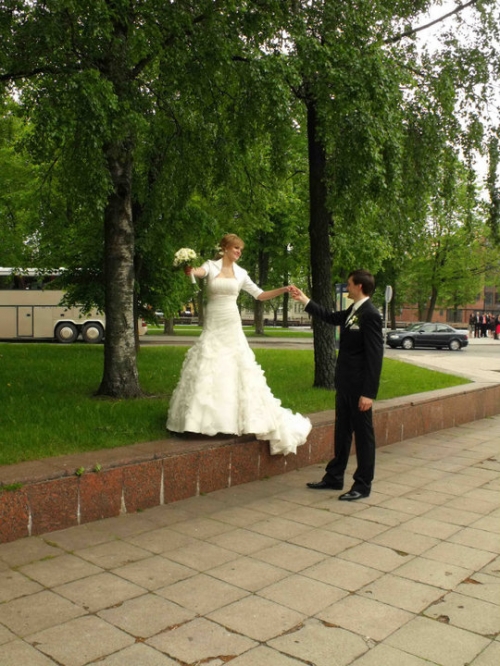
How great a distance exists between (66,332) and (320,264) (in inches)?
845

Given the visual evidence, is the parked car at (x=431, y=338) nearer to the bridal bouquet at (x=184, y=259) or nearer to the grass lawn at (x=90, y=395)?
the grass lawn at (x=90, y=395)

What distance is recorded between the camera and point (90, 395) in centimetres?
872

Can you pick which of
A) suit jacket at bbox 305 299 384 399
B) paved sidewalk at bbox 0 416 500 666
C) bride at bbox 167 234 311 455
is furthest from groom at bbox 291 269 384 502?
bride at bbox 167 234 311 455

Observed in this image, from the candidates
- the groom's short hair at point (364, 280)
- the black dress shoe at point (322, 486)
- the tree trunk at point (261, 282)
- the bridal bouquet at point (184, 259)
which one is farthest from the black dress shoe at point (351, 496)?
the tree trunk at point (261, 282)

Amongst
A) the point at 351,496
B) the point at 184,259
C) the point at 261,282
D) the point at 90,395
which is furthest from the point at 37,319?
the point at 351,496

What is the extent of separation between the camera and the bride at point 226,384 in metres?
6.15

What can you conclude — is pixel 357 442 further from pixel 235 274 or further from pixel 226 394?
pixel 235 274

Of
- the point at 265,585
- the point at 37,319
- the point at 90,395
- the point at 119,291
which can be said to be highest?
the point at 119,291

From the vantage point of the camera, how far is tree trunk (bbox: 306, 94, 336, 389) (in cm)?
1070

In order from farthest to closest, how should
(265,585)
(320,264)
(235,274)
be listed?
(320,264) < (235,274) < (265,585)

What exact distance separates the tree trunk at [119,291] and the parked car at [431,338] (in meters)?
25.9

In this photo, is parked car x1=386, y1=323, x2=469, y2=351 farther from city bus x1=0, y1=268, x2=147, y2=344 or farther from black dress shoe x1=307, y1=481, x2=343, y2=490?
black dress shoe x1=307, y1=481, x2=343, y2=490

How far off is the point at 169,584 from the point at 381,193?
6364mm

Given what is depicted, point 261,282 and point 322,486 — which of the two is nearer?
point 322,486
